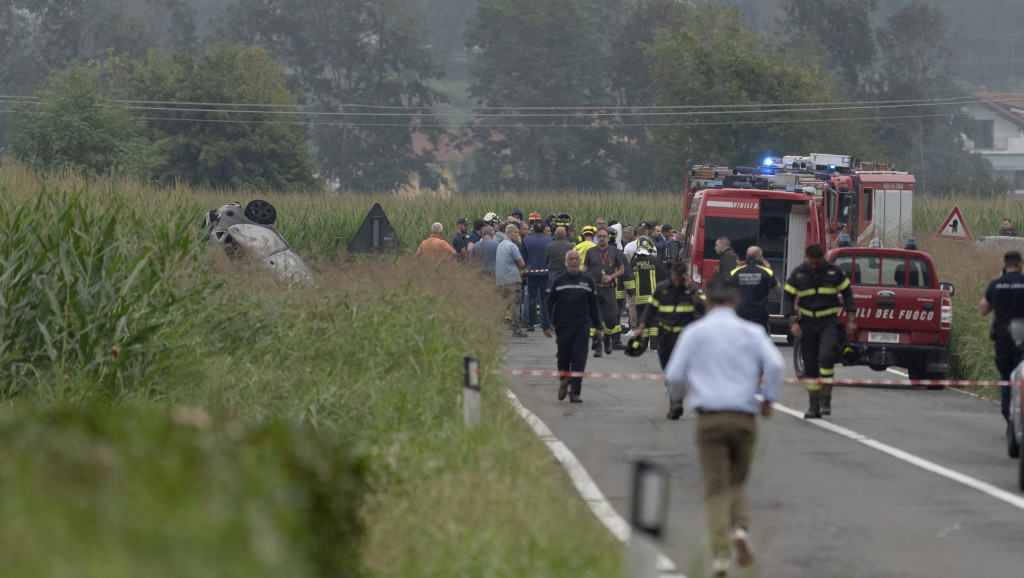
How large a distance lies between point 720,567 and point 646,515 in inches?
95.0

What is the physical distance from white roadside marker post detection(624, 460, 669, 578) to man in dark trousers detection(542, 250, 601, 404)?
372 inches

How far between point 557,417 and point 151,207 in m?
5.26

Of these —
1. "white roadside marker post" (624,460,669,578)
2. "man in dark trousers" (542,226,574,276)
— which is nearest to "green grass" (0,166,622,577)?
"white roadside marker post" (624,460,669,578)

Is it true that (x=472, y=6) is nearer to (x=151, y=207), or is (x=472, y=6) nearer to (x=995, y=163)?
(x=995, y=163)

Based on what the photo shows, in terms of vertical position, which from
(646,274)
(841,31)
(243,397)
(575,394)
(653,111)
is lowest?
(575,394)

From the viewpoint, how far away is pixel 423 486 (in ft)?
29.5

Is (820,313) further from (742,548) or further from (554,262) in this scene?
(554,262)

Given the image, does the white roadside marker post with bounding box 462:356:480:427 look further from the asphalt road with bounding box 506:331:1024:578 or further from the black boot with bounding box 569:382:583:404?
the black boot with bounding box 569:382:583:404

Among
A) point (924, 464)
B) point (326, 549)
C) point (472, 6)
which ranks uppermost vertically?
point (472, 6)

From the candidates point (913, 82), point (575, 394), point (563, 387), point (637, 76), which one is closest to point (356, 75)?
point (637, 76)

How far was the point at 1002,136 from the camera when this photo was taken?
12688cm

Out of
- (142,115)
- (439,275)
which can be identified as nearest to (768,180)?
(439,275)

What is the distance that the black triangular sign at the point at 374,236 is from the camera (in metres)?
23.0

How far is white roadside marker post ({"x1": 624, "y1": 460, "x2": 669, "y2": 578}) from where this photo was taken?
5477 mm
